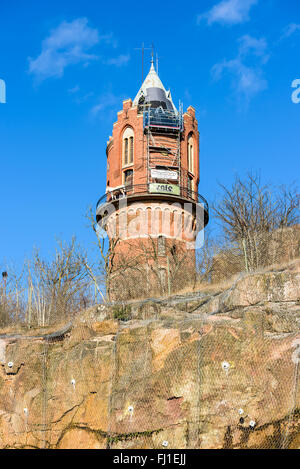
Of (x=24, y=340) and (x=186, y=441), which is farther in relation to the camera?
(x=24, y=340)

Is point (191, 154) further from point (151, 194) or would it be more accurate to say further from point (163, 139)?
point (151, 194)

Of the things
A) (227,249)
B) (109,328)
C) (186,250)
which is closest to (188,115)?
(186,250)

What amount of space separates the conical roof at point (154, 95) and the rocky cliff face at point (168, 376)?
22.4 meters

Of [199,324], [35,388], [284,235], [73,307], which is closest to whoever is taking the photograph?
[199,324]

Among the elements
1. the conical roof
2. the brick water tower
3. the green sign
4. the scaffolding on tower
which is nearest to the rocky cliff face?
the brick water tower

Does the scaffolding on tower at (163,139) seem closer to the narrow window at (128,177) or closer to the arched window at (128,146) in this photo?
the arched window at (128,146)

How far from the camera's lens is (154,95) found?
135ft

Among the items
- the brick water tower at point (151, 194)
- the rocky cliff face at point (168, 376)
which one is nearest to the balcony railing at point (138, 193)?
the brick water tower at point (151, 194)

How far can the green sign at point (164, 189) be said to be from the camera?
36.5 metres

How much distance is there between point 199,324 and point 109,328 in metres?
3.75

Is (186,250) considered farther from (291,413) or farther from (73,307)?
(291,413)

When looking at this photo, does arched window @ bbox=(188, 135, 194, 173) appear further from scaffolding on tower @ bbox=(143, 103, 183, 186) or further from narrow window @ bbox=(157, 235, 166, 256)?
narrow window @ bbox=(157, 235, 166, 256)

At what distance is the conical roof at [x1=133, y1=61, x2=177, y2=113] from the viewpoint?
40656 mm

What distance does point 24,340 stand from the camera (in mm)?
20766
